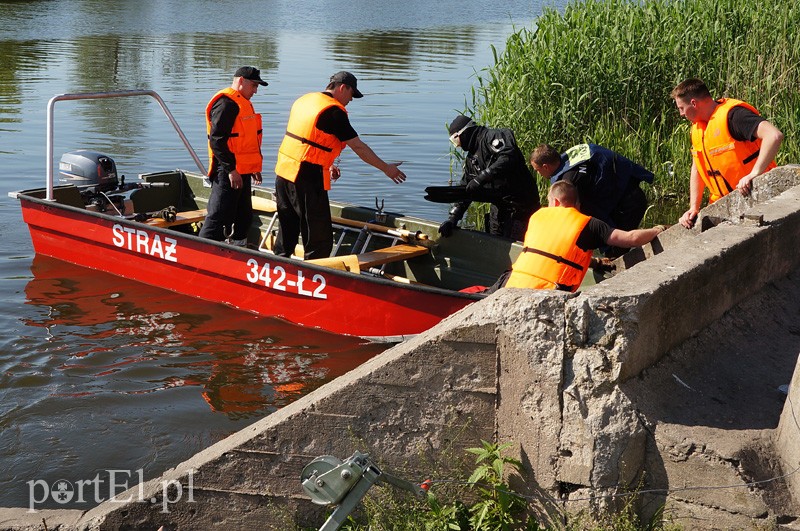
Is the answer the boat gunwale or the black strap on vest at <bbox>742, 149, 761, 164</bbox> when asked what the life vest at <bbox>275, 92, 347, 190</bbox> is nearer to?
the boat gunwale

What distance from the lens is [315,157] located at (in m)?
8.02

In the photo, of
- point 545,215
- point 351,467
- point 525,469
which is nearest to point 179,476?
point 351,467

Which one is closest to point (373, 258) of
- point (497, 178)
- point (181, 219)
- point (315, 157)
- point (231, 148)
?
point (315, 157)

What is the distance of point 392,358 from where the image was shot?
4.26 meters

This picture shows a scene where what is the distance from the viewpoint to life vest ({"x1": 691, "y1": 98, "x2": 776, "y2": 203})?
22.5ft

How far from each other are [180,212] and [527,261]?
5.89 meters

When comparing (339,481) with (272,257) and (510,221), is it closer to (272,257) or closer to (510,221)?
(272,257)

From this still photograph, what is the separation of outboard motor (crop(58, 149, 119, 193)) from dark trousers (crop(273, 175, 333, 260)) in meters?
2.79

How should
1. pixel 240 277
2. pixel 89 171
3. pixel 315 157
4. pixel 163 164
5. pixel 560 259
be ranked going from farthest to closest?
1. pixel 163 164
2. pixel 89 171
3. pixel 240 277
4. pixel 315 157
5. pixel 560 259

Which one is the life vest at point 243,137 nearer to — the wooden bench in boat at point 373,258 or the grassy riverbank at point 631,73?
the wooden bench in boat at point 373,258

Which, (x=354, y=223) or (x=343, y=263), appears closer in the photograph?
(x=343, y=263)

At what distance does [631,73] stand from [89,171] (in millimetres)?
6167

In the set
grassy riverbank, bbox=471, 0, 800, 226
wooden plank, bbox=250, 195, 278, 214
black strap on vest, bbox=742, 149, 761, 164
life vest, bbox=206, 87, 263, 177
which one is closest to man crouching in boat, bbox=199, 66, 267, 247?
life vest, bbox=206, 87, 263, 177

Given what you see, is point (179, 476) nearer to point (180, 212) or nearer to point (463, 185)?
point (463, 185)
